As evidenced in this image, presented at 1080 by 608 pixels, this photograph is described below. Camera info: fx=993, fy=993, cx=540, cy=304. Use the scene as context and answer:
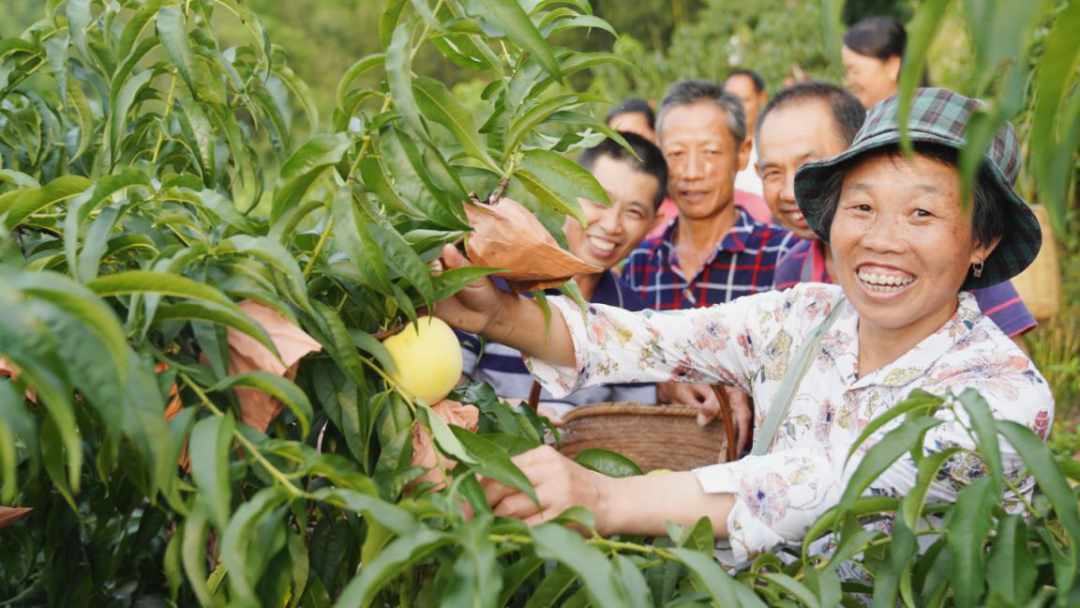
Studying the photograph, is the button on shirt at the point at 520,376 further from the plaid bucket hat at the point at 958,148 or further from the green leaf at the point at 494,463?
the green leaf at the point at 494,463

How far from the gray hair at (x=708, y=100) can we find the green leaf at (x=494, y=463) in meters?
2.16

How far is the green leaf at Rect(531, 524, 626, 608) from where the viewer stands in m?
0.71

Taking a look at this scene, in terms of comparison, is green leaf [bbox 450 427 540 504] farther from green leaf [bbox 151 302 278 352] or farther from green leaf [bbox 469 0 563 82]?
green leaf [bbox 469 0 563 82]

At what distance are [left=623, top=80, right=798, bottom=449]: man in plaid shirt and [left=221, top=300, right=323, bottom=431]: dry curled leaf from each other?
2.00 m

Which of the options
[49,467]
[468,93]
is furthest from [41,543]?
[468,93]

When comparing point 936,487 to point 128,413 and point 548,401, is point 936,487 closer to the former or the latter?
point 128,413

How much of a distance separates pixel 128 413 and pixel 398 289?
0.30m

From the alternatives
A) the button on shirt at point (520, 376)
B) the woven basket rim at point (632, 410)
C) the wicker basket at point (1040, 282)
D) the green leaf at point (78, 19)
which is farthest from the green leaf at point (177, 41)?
the wicker basket at point (1040, 282)

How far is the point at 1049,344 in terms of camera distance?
4.38 metres

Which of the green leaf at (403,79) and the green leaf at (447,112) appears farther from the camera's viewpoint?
the green leaf at (447,112)

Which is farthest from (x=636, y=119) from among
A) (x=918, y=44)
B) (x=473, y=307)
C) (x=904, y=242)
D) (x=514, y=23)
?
(x=918, y=44)

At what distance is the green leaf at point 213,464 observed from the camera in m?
0.68

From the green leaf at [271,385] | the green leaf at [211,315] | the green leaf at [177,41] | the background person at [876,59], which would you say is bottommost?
the green leaf at [271,385]

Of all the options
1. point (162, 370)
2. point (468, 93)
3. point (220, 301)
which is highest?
point (220, 301)
